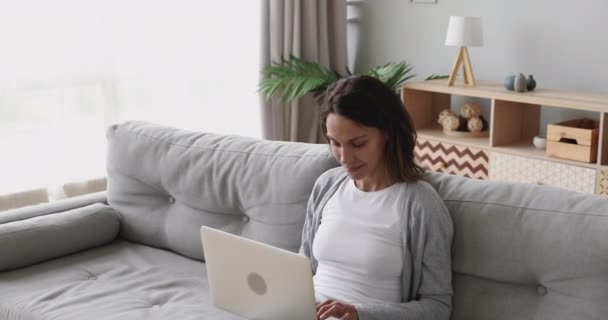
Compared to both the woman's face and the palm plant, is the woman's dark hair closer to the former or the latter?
the woman's face

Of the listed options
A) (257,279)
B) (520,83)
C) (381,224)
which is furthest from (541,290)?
(520,83)

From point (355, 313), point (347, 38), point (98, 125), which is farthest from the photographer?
point (347, 38)

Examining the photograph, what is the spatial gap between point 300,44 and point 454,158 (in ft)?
3.67

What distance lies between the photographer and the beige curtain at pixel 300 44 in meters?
4.20

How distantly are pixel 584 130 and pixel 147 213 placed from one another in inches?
69.8

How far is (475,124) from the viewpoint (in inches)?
148

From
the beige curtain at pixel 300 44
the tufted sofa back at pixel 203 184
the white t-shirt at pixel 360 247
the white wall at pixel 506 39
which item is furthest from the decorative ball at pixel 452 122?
the white t-shirt at pixel 360 247

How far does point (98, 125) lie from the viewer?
12.3 feet

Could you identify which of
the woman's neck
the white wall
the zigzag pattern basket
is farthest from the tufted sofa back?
the white wall

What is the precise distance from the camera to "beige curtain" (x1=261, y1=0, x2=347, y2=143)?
4195 millimetres

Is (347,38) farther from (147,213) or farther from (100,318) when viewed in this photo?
(100,318)

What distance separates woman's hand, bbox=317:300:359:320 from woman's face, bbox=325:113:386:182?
1.00 ft

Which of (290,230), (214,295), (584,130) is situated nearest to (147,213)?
(290,230)

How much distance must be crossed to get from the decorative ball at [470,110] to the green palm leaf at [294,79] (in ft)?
2.32
